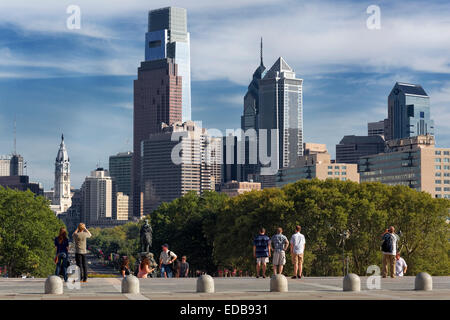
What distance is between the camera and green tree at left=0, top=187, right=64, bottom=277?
113m

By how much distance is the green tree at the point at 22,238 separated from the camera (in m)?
113

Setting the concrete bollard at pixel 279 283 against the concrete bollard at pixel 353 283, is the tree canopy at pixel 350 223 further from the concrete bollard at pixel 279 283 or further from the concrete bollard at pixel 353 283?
the concrete bollard at pixel 279 283

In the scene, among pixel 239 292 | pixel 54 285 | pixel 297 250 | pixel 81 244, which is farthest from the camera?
pixel 297 250

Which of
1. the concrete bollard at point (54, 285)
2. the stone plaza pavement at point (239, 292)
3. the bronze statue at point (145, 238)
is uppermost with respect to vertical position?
the bronze statue at point (145, 238)

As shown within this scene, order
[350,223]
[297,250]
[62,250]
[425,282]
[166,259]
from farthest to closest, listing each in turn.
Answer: [350,223]
[166,259]
[297,250]
[62,250]
[425,282]

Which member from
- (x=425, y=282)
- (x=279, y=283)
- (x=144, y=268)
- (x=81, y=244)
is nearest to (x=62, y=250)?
(x=81, y=244)

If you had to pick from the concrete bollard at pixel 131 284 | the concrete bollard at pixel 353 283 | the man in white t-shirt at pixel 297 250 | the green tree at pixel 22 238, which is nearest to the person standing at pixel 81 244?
the concrete bollard at pixel 131 284

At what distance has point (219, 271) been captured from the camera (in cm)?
14100

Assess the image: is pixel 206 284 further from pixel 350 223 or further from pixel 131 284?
pixel 350 223

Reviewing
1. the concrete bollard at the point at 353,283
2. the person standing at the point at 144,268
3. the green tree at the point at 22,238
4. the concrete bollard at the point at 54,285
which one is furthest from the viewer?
the green tree at the point at 22,238

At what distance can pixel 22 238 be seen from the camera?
11388cm
